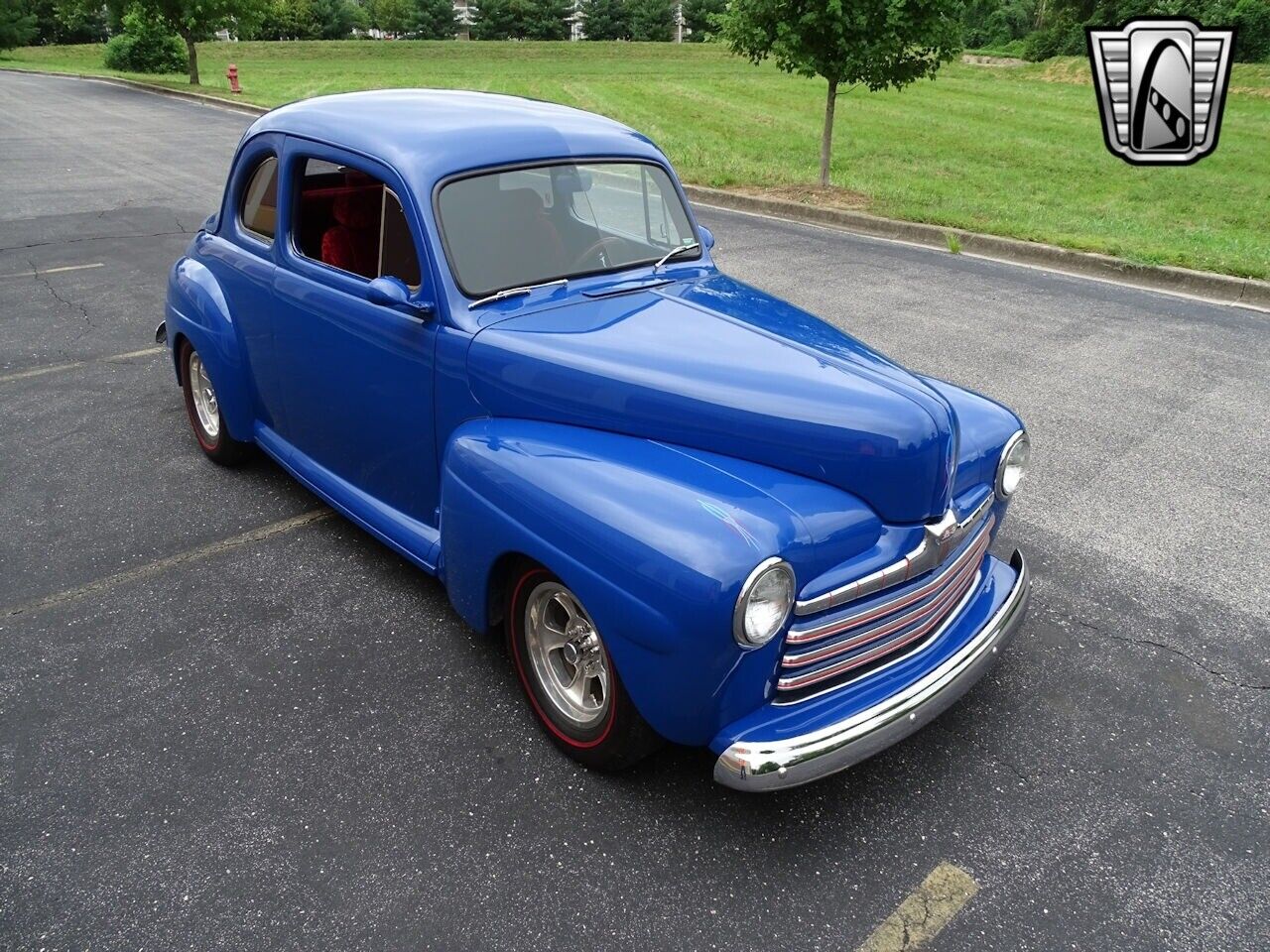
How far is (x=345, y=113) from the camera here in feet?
13.1

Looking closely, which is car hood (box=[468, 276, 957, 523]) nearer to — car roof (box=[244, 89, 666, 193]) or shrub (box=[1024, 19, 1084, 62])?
car roof (box=[244, 89, 666, 193])

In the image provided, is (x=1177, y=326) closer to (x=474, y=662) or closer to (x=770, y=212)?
(x=770, y=212)

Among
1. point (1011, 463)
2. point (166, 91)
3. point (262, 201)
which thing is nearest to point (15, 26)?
point (166, 91)

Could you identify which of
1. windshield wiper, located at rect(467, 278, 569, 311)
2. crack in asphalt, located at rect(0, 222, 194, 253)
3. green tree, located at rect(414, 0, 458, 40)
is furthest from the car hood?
green tree, located at rect(414, 0, 458, 40)

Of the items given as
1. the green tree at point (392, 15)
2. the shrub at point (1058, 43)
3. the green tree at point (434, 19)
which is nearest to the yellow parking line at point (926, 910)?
the shrub at point (1058, 43)

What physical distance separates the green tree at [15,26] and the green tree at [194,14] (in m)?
23.2

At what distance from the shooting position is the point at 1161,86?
46.9 ft

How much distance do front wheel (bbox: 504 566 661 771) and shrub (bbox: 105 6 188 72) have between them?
37.3 m

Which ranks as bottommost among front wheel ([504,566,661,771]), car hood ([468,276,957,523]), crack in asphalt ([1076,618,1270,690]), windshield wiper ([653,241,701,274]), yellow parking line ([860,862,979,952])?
yellow parking line ([860,862,979,952])

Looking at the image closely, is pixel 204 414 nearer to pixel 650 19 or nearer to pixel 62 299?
pixel 62 299

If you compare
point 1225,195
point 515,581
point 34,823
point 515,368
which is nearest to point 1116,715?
point 515,581

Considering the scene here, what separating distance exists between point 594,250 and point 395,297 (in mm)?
827

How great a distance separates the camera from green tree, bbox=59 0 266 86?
27891 millimetres

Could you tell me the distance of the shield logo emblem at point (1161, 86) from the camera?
14203 millimetres
